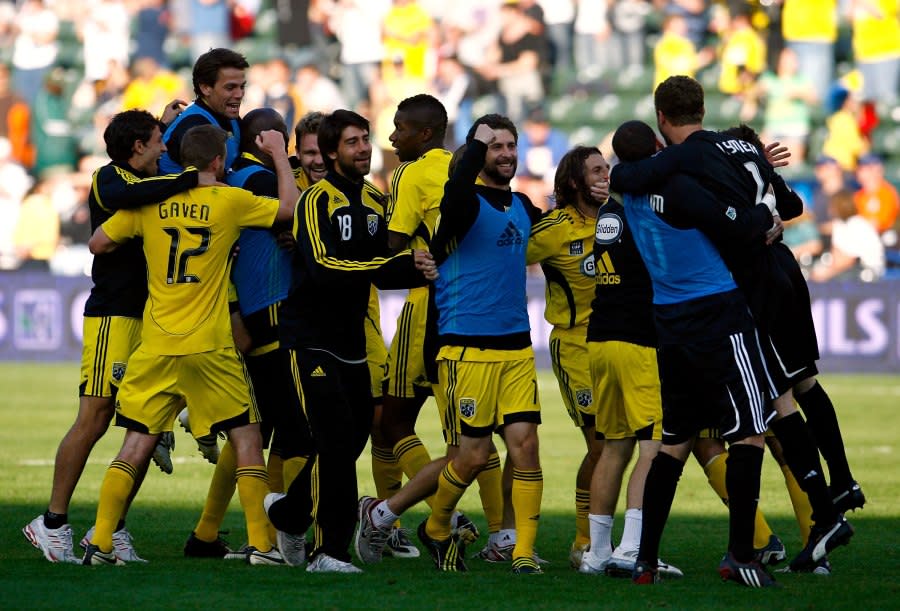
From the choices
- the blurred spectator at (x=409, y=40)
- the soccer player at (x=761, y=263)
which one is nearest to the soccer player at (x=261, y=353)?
the soccer player at (x=761, y=263)

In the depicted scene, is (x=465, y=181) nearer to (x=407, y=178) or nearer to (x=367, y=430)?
(x=407, y=178)

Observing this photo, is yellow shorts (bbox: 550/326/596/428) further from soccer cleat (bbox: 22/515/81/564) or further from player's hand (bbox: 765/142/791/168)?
soccer cleat (bbox: 22/515/81/564)

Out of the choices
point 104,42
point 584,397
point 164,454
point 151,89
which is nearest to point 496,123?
point 584,397

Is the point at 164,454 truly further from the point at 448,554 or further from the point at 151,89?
the point at 151,89

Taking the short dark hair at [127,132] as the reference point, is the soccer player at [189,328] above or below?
below

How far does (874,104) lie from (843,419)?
369 inches

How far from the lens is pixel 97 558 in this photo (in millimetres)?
7277

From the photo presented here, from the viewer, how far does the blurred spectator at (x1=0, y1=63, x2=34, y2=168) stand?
24.0m

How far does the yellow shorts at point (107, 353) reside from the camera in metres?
7.70

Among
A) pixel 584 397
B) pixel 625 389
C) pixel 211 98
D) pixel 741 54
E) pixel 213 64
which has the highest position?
pixel 741 54

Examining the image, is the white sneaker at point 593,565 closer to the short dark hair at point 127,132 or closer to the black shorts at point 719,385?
the black shorts at point 719,385

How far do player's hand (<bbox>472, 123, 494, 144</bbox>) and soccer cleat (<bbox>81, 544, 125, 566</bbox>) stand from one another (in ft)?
8.50

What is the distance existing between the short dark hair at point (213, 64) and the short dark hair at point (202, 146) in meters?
0.66

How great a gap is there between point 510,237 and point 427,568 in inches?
64.9
